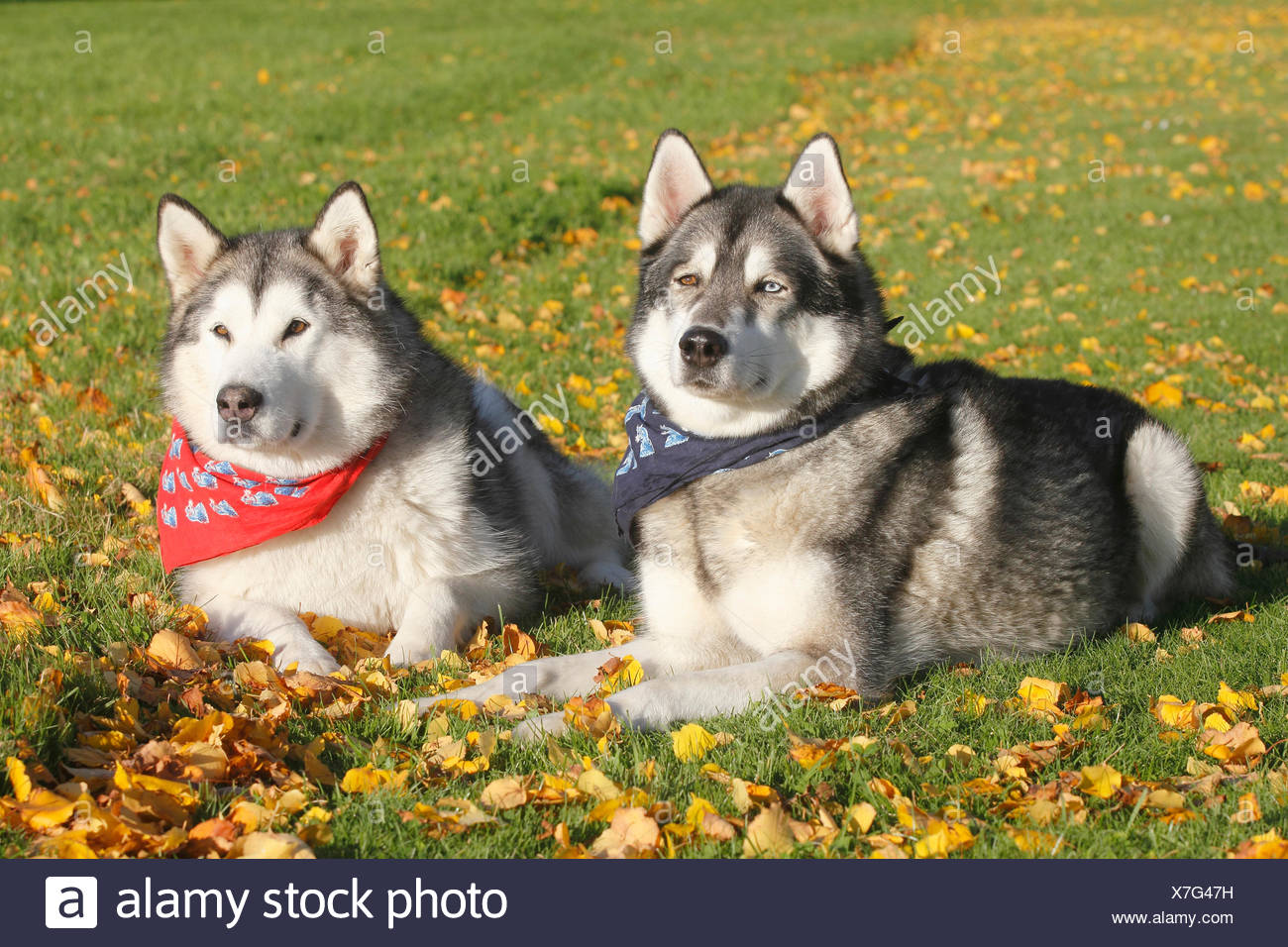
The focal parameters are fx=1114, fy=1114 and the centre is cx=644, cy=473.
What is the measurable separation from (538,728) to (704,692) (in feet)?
2.09

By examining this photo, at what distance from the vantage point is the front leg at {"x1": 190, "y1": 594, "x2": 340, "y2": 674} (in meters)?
4.56

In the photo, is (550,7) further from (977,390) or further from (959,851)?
(959,851)

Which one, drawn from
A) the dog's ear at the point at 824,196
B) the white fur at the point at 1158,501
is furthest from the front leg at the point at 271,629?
the white fur at the point at 1158,501

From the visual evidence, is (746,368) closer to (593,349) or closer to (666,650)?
(666,650)

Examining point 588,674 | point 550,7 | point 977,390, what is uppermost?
point 550,7

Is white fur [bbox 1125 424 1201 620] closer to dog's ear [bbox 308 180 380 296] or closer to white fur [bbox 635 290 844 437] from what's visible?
white fur [bbox 635 290 844 437]

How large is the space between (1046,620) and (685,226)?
7.61ft

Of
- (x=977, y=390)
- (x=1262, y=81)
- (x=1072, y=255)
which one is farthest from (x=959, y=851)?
(x=1262, y=81)

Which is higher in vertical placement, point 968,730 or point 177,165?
point 177,165

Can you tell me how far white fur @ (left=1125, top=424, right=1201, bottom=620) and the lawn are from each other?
253mm

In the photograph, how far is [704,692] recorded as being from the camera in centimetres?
415

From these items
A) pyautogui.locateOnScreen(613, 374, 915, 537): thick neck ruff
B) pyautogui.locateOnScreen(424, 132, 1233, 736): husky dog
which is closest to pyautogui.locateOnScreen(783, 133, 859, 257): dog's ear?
pyautogui.locateOnScreen(424, 132, 1233, 736): husky dog

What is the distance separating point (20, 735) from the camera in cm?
347

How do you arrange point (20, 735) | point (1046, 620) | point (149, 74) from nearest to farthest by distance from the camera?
1. point (20, 735)
2. point (1046, 620)
3. point (149, 74)
